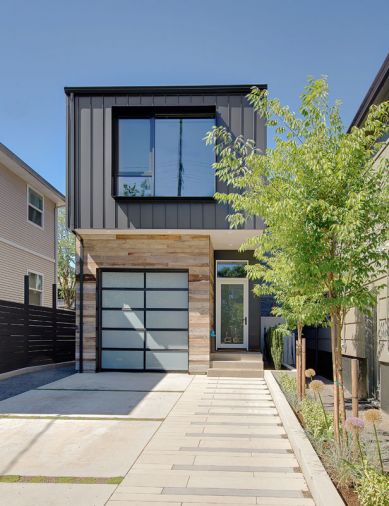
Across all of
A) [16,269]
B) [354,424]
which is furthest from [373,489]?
[16,269]

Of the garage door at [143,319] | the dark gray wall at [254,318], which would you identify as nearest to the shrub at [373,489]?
the garage door at [143,319]

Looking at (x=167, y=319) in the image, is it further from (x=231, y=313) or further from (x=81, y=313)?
(x=231, y=313)

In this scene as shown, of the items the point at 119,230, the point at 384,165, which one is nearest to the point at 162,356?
the point at 119,230

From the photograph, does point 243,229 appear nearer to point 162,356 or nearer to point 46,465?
point 162,356

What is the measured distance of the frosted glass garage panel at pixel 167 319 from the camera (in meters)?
12.8

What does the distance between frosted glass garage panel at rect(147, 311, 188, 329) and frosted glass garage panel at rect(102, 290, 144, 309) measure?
48 cm

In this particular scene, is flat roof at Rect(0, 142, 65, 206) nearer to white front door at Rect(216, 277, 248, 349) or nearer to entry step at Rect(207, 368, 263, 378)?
white front door at Rect(216, 277, 248, 349)

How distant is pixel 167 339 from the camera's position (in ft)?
41.9

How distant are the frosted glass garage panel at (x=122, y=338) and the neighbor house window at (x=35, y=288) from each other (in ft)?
19.0

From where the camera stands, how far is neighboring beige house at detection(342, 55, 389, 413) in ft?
24.8

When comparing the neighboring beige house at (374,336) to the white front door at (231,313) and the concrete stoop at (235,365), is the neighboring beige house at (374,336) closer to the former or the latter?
the concrete stoop at (235,365)

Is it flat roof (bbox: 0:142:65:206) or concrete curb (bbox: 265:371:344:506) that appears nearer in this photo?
concrete curb (bbox: 265:371:344:506)

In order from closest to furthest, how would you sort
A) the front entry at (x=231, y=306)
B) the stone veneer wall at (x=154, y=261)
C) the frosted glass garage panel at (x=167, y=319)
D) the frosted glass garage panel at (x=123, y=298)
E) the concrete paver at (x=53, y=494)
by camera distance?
the concrete paver at (x=53, y=494) < the stone veneer wall at (x=154, y=261) < the frosted glass garage panel at (x=167, y=319) < the frosted glass garage panel at (x=123, y=298) < the front entry at (x=231, y=306)

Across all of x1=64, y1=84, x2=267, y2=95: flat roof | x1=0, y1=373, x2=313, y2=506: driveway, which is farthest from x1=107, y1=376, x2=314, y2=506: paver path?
x1=64, y1=84, x2=267, y2=95: flat roof
